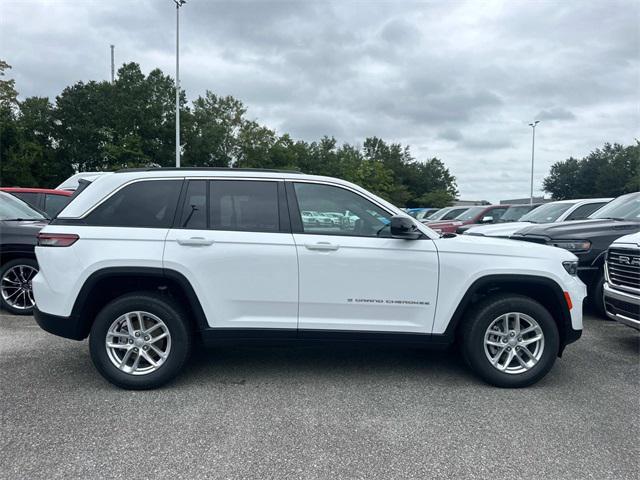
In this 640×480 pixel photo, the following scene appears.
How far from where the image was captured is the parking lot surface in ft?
9.90

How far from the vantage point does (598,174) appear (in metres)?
64.9

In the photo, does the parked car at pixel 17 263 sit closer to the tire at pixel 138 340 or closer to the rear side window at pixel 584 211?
the tire at pixel 138 340

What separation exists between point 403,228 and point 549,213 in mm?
7371

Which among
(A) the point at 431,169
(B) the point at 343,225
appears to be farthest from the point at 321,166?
(B) the point at 343,225

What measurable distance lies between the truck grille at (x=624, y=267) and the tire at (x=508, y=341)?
149 cm

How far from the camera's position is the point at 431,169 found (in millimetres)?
86125

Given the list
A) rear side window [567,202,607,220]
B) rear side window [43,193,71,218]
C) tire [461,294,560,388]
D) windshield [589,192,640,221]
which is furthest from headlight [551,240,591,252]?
rear side window [43,193,71,218]

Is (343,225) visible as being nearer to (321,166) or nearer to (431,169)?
(321,166)

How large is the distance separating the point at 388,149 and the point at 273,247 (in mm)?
80406

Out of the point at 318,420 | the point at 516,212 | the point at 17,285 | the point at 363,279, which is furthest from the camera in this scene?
the point at 516,212

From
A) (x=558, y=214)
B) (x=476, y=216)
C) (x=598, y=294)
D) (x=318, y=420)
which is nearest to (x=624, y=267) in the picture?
(x=598, y=294)

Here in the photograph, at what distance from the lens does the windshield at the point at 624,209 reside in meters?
7.33

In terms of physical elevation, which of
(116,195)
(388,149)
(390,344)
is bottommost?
(390,344)

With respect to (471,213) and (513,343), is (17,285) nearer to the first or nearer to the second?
(513,343)
